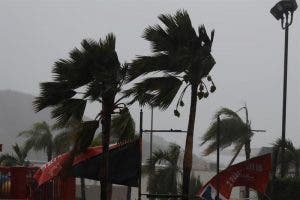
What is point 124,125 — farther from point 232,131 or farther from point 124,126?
point 232,131

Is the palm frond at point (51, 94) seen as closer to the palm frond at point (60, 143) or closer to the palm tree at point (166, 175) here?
the palm tree at point (166, 175)

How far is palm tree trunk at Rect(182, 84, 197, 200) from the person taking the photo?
13.8 meters

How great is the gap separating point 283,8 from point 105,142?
20.3 ft

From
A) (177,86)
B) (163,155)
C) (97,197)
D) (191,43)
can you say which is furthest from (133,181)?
(97,197)

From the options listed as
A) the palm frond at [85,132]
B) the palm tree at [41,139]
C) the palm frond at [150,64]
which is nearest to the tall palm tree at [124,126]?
the palm frond at [85,132]

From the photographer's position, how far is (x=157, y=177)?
27375 millimetres

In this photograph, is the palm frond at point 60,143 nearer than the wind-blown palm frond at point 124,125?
No

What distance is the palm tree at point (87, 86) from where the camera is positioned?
1540 cm

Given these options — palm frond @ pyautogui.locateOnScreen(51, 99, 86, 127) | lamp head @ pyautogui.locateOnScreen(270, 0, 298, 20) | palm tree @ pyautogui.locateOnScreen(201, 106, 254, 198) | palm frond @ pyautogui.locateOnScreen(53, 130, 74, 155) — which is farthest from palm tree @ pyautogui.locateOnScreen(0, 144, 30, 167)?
lamp head @ pyautogui.locateOnScreen(270, 0, 298, 20)

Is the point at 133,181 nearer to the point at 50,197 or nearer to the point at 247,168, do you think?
the point at 247,168

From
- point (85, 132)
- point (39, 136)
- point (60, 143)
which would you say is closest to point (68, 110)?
point (85, 132)

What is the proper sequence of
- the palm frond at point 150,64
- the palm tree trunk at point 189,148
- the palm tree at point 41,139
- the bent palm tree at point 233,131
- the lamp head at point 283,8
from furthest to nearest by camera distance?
the palm tree at point 41,139, the bent palm tree at point 233,131, the lamp head at point 283,8, the palm frond at point 150,64, the palm tree trunk at point 189,148

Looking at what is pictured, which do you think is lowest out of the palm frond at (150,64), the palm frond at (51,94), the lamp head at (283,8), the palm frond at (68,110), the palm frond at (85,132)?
the palm frond at (85,132)

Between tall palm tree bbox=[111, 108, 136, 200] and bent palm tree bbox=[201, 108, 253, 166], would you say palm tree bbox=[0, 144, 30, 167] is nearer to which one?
bent palm tree bbox=[201, 108, 253, 166]
